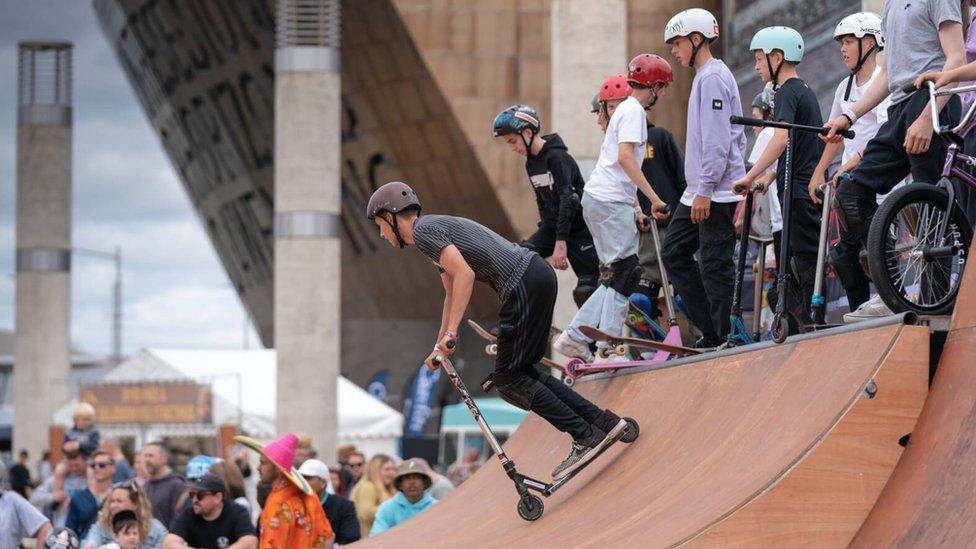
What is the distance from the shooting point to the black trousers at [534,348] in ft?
22.1

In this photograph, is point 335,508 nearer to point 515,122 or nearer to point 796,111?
point 515,122

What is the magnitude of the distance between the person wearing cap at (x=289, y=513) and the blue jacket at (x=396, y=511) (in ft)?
6.92

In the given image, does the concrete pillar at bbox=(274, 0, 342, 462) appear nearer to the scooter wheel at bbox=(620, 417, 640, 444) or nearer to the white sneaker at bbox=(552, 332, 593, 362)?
the white sneaker at bbox=(552, 332, 593, 362)

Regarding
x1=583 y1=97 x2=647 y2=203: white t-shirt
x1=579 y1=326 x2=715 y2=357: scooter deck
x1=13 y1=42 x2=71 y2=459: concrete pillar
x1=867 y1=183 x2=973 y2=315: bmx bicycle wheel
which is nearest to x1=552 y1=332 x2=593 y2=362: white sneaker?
x1=579 y1=326 x2=715 y2=357: scooter deck

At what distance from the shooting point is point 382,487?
1237 centimetres

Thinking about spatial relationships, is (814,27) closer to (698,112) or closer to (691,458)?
(698,112)

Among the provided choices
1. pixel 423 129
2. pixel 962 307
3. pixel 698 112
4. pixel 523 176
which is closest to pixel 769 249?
pixel 698 112

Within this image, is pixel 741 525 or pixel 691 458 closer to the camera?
pixel 741 525

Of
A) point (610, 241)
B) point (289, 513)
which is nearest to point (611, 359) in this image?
point (610, 241)

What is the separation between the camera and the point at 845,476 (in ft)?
17.0

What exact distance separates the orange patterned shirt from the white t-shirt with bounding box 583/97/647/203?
240 cm

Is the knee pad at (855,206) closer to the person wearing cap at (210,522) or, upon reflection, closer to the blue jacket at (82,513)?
the person wearing cap at (210,522)

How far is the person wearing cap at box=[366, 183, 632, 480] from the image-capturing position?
6.72 m

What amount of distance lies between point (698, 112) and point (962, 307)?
108 inches
